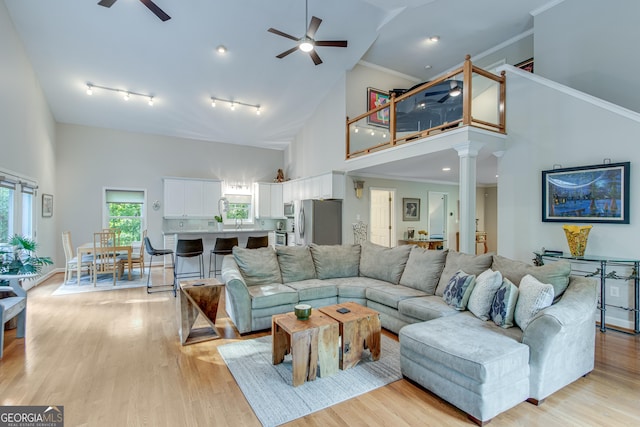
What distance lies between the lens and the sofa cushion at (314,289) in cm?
366

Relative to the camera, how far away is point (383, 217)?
313 inches

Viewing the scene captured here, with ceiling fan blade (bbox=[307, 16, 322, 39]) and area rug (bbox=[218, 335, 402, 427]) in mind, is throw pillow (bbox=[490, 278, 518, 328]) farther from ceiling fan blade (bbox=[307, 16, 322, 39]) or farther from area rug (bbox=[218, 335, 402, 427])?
ceiling fan blade (bbox=[307, 16, 322, 39])

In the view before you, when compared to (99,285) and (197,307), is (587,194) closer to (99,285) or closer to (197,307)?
(197,307)

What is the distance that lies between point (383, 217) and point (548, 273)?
5381 mm

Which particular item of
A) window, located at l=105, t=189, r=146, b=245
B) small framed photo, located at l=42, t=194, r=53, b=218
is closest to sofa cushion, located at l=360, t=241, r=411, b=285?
window, located at l=105, t=189, r=146, b=245

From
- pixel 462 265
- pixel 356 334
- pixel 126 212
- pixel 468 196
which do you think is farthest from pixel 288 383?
pixel 126 212

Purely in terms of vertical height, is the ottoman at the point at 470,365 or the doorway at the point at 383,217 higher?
the doorway at the point at 383,217

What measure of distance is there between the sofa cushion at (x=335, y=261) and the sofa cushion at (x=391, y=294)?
0.67m

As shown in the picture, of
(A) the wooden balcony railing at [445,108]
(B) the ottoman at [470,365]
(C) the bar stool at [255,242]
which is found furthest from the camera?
(C) the bar stool at [255,242]

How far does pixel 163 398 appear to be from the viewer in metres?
2.23

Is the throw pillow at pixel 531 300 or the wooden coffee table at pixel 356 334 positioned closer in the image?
the throw pillow at pixel 531 300

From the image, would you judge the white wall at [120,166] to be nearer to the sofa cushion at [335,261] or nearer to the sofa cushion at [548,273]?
the sofa cushion at [335,261]

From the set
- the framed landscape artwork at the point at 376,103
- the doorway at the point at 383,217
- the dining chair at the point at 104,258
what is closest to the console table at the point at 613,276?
the framed landscape artwork at the point at 376,103

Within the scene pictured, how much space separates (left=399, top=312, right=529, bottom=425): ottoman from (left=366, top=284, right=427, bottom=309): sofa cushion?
88 cm
